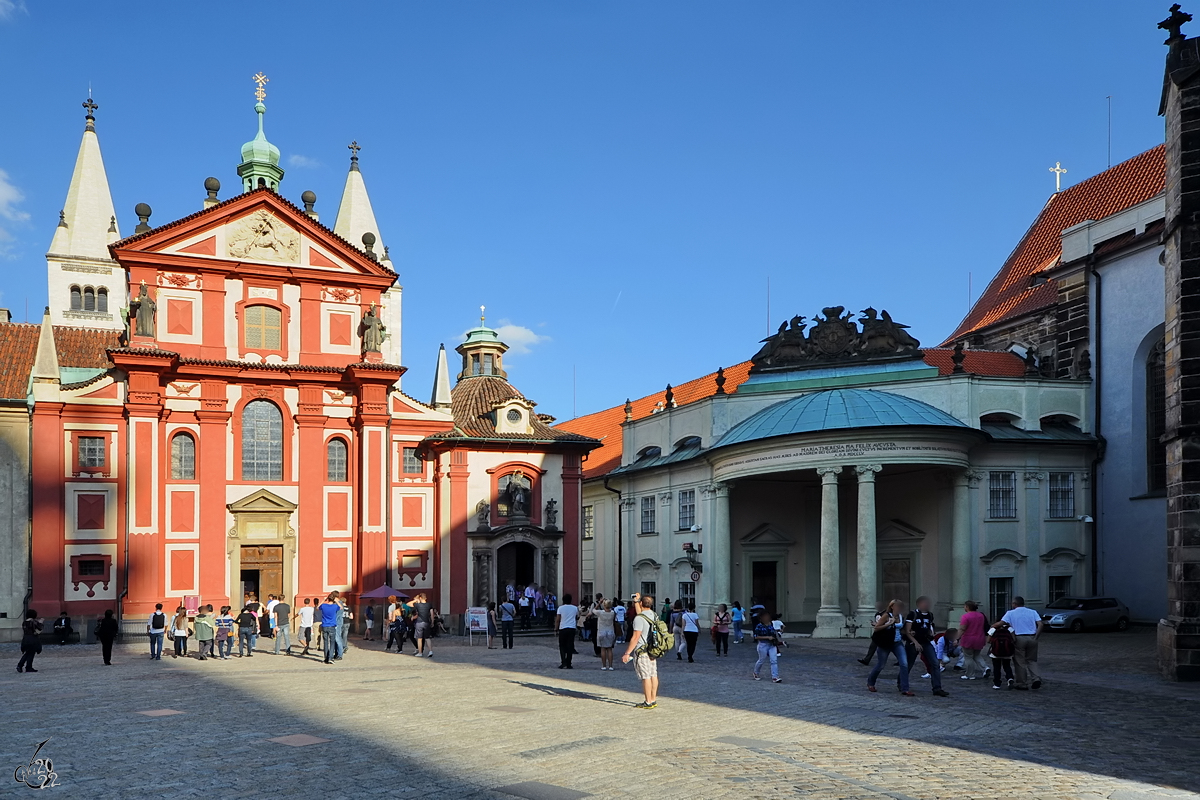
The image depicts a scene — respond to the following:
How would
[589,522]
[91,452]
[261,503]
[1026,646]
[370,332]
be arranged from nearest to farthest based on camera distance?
[1026,646] < [91,452] < [261,503] < [370,332] < [589,522]

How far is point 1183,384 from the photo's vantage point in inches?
837

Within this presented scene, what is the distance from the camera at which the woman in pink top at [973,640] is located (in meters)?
21.7

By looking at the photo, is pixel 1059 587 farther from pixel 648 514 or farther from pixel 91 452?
pixel 91 452

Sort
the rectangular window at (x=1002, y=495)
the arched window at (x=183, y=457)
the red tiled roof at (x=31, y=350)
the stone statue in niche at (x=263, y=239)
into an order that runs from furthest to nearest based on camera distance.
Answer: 1. the red tiled roof at (x=31, y=350)
2. the stone statue in niche at (x=263, y=239)
3. the rectangular window at (x=1002, y=495)
4. the arched window at (x=183, y=457)

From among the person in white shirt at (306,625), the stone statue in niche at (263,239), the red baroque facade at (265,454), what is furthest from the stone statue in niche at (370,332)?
the person in white shirt at (306,625)

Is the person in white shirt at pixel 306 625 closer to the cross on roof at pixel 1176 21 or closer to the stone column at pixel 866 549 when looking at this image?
the stone column at pixel 866 549

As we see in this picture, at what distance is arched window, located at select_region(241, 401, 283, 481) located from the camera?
3722 centimetres

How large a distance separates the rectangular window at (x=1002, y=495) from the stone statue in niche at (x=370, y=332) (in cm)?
2148

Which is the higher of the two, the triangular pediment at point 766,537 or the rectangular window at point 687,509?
the rectangular window at point 687,509

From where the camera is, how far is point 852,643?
31.6 meters

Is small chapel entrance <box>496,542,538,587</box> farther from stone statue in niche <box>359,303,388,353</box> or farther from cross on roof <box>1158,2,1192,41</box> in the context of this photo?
cross on roof <box>1158,2,1192,41</box>

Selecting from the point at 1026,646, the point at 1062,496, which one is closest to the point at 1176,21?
the point at 1026,646

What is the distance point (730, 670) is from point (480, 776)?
13.6 m

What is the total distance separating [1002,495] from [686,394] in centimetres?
2164
